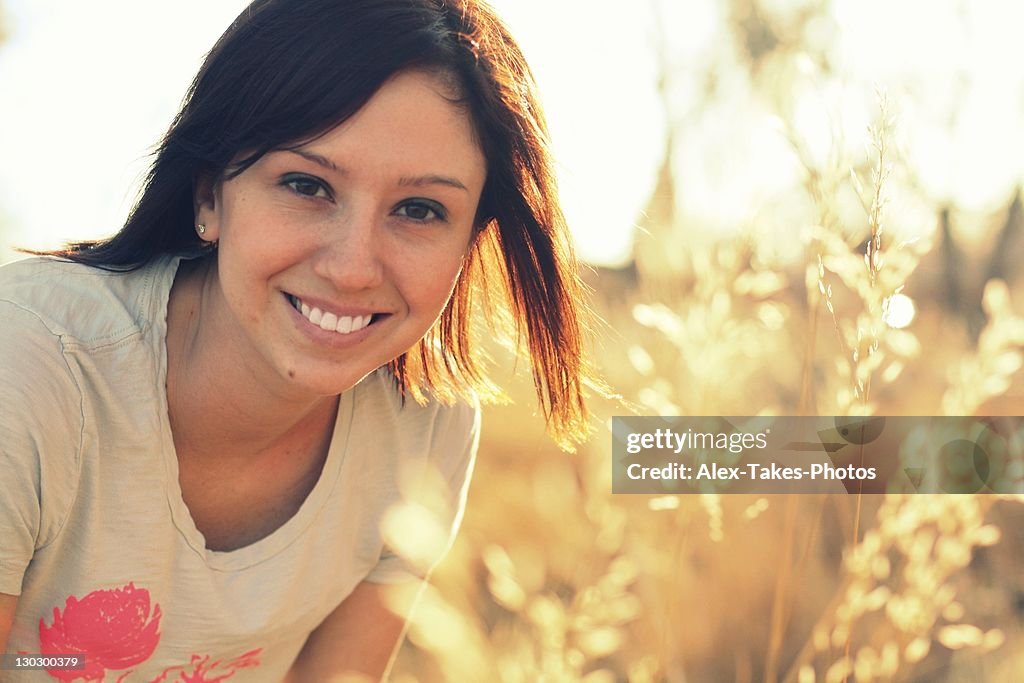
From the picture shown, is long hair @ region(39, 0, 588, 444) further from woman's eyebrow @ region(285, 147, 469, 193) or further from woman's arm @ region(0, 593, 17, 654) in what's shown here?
woman's arm @ region(0, 593, 17, 654)

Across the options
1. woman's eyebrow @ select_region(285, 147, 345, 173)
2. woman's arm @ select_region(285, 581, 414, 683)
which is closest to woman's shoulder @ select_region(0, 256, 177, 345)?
woman's eyebrow @ select_region(285, 147, 345, 173)

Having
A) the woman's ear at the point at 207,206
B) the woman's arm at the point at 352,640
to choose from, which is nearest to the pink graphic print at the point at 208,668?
the woman's arm at the point at 352,640

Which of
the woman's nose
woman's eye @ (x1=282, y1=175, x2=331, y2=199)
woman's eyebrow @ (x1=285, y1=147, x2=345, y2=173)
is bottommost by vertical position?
the woman's nose

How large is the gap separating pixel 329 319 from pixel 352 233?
0.14 meters

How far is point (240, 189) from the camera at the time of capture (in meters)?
1.53

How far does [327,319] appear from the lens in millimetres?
1536

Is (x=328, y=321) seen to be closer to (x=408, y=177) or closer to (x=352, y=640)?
(x=408, y=177)

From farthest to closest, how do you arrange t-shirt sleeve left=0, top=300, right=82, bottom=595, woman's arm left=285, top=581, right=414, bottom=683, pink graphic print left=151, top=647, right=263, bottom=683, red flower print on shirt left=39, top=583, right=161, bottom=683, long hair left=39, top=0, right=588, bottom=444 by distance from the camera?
woman's arm left=285, top=581, right=414, bottom=683, pink graphic print left=151, top=647, right=263, bottom=683, red flower print on shirt left=39, top=583, right=161, bottom=683, long hair left=39, top=0, right=588, bottom=444, t-shirt sleeve left=0, top=300, right=82, bottom=595

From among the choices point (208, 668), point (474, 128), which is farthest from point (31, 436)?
point (474, 128)

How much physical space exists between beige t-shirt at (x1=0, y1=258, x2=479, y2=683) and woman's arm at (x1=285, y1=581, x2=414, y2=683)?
0.28 feet

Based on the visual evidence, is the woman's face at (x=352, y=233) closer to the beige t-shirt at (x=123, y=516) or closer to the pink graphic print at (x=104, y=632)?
the beige t-shirt at (x=123, y=516)

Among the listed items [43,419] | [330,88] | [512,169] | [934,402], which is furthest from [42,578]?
[934,402]

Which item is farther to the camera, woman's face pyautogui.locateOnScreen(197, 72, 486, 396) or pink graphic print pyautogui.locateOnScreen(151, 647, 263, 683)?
pink graphic print pyautogui.locateOnScreen(151, 647, 263, 683)

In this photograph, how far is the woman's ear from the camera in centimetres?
Answer: 162
